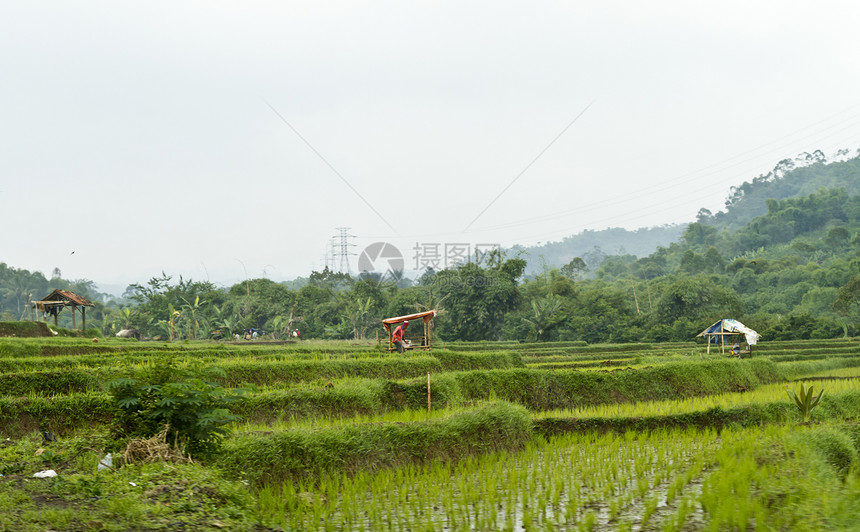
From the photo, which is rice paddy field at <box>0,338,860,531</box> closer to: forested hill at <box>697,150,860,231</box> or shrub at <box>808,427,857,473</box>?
shrub at <box>808,427,857,473</box>

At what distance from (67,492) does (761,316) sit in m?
47.1

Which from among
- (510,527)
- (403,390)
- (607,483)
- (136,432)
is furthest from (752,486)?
(403,390)

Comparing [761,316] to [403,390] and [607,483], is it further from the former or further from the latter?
[607,483]

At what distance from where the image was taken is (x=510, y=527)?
267 inches

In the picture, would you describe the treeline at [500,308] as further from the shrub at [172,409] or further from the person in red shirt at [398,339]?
the shrub at [172,409]

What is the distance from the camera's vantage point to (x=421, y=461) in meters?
10.7

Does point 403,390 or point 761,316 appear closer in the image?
point 403,390

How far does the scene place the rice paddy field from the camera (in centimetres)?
658

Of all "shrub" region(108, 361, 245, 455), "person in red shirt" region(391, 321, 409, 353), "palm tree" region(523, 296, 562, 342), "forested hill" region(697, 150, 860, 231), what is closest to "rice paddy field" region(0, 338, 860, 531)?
"shrub" region(108, 361, 245, 455)

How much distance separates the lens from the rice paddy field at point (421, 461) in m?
6.58

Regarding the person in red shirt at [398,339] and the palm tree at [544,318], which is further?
the palm tree at [544,318]

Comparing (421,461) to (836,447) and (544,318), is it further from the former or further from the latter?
(544,318)

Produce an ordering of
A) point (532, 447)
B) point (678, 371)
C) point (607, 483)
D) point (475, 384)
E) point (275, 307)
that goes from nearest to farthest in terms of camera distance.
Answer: point (607, 483)
point (532, 447)
point (475, 384)
point (678, 371)
point (275, 307)

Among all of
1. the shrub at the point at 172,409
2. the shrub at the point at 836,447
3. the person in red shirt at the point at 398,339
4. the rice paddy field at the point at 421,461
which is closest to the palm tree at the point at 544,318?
the person in red shirt at the point at 398,339
